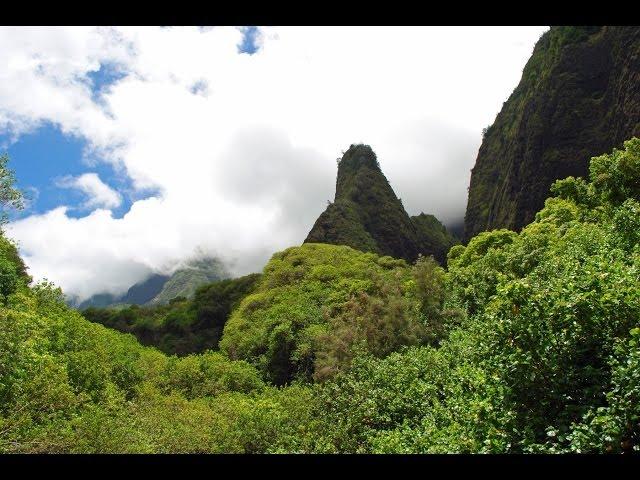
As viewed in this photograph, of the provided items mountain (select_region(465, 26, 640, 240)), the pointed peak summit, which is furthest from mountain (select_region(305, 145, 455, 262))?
mountain (select_region(465, 26, 640, 240))

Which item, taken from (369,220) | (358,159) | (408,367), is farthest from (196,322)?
(358,159)

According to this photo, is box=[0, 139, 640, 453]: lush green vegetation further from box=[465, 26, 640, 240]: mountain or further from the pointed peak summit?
the pointed peak summit

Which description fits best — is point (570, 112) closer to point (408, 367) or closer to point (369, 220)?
point (369, 220)

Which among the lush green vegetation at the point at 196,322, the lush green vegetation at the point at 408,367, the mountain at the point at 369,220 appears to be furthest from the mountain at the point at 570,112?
the lush green vegetation at the point at 196,322

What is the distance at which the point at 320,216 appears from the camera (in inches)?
3280

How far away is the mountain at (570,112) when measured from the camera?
5100 centimetres

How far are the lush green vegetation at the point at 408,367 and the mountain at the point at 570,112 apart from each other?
1995 centimetres

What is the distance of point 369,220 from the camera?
88500 millimetres

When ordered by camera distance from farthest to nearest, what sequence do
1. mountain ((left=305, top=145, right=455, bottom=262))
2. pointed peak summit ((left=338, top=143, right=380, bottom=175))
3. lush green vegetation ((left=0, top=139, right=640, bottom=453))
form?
pointed peak summit ((left=338, top=143, right=380, bottom=175))
mountain ((left=305, top=145, right=455, bottom=262))
lush green vegetation ((left=0, top=139, right=640, bottom=453))

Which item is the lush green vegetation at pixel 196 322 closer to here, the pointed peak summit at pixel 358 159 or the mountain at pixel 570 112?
the mountain at pixel 570 112

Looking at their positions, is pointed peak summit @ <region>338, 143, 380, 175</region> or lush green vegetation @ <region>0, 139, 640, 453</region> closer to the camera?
lush green vegetation @ <region>0, 139, 640, 453</region>

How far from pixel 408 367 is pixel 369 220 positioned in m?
70.6

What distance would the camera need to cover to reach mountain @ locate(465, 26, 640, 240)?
51000mm

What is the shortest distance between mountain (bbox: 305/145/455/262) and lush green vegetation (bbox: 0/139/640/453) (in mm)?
38581
